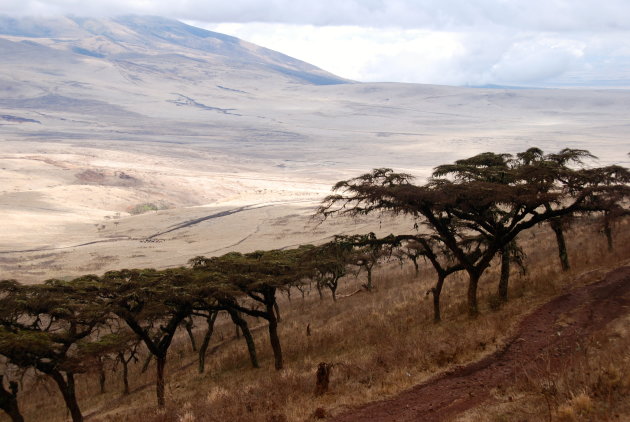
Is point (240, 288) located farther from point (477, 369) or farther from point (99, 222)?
point (99, 222)

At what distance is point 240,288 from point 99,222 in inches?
3084

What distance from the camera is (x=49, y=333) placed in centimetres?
1978

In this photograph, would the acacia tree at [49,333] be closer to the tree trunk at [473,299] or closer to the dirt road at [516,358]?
the dirt road at [516,358]

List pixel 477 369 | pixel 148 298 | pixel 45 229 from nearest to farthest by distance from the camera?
pixel 477 369, pixel 148 298, pixel 45 229

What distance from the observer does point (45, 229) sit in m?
85.4

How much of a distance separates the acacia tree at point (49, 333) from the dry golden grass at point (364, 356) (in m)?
1.48

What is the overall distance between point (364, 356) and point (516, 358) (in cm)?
559

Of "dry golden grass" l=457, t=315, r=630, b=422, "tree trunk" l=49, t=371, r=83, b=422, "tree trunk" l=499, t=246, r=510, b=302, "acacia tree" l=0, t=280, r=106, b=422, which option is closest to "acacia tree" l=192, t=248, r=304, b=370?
"acacia tree" l=0, t=280, r=106, b=422

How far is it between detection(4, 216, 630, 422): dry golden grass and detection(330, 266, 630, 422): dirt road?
44 centimetres

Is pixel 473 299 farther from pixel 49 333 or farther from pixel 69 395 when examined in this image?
pixel 49 333

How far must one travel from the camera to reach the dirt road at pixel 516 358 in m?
10.8

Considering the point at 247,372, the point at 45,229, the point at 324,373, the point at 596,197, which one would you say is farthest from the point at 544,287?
the point at 45,229

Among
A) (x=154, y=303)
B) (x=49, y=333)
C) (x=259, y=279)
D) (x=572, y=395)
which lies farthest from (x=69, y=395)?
(x=572, y=395)

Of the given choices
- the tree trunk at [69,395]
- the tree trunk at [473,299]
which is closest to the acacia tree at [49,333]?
the tree trunk at [69,395]
